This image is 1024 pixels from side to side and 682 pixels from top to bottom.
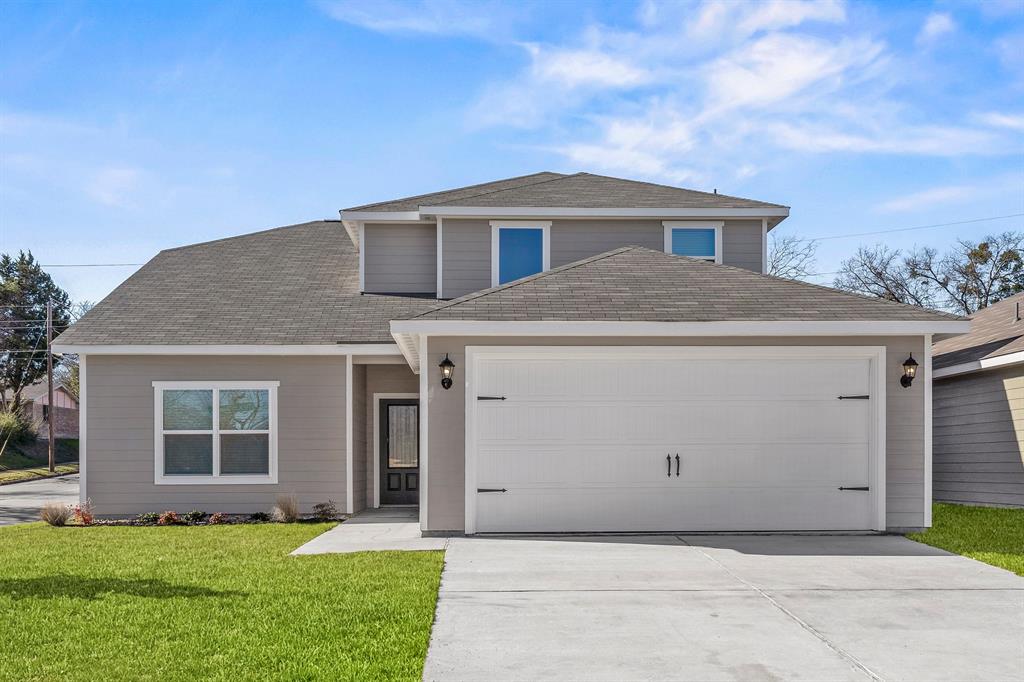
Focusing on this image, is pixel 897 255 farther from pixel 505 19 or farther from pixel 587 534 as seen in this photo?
pixel 587 534

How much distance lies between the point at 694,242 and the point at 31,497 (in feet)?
58.4

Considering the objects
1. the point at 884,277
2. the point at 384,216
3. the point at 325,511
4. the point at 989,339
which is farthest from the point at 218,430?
the point at 884,277

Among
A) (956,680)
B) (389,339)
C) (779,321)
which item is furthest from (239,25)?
(956,680)

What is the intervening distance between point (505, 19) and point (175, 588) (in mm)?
9973

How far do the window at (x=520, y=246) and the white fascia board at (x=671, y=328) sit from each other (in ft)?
20.3

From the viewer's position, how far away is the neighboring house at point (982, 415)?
13.9m

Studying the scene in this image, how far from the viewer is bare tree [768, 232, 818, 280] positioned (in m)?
38.5

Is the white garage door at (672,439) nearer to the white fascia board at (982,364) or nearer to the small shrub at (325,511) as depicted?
the white fascia board at (982,364)

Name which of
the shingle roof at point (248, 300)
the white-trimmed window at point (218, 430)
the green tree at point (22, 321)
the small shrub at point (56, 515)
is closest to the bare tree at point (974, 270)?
the shingle roof at point (248, 300)

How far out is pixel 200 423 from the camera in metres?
14.8

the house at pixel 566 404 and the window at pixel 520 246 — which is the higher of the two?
the window at pixel 520 246

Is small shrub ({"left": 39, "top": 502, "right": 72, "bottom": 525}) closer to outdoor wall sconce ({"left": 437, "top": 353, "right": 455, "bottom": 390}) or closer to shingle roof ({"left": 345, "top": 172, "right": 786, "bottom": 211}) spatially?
shingle roof ({"left": 345, "top": 172, "right": 786, "bottom": 211})

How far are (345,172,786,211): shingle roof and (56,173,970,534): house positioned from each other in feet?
10.2

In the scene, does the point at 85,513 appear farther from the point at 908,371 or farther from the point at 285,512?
the point at 908,371
